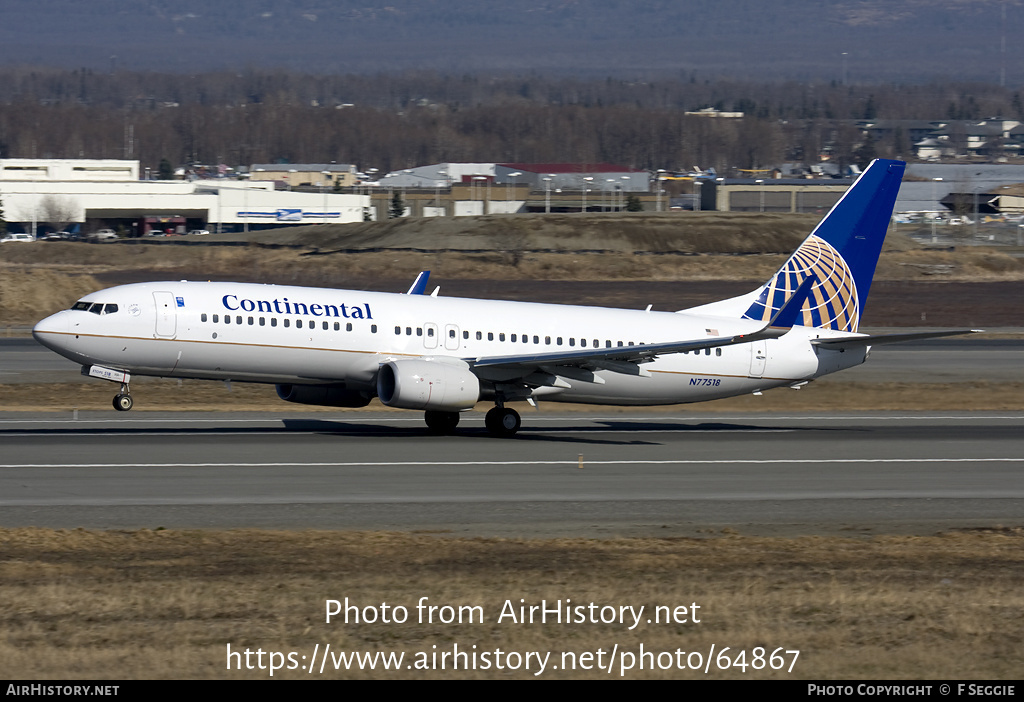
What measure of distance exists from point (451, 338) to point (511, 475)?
6.87m

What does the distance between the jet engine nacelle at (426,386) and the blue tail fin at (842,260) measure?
1041 centimetres

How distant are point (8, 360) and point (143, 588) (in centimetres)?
3841

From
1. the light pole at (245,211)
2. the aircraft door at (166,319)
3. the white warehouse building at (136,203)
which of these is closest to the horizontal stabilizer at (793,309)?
the aircraft door at (166,319)

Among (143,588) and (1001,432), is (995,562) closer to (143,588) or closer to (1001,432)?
(143,588)

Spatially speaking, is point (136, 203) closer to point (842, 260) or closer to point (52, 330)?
point (52, 330)

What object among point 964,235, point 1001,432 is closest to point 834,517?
point 1001,432

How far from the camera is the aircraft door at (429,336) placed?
33.3 m

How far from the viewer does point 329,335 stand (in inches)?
1273

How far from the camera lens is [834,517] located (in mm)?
23609

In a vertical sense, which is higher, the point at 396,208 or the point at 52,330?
the point at 396,208

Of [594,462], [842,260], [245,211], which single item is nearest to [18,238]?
[245,211]

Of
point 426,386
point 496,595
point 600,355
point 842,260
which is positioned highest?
point 842,260

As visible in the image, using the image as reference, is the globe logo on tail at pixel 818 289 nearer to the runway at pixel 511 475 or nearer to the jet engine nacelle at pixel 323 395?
the runway at pixel 511 475
